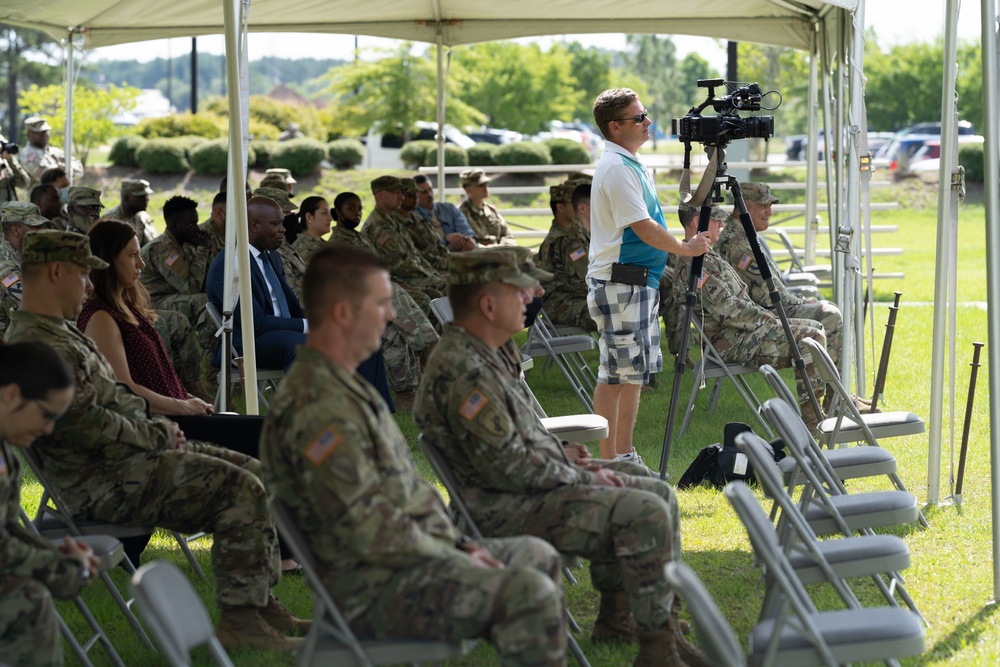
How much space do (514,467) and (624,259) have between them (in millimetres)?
2357

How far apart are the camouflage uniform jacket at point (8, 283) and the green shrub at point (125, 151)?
2106cm

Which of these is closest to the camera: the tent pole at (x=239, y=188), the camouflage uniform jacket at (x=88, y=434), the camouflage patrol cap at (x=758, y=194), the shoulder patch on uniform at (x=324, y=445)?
the shoulder patch on uniform at (x=324, y=445)

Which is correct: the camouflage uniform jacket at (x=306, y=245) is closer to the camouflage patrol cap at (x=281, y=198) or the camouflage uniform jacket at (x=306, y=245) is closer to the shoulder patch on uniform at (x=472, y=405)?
the camouflage patrol cap at (x=281, y=198)

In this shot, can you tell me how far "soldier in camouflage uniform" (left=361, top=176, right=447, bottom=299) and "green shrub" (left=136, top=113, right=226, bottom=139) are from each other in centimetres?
2253

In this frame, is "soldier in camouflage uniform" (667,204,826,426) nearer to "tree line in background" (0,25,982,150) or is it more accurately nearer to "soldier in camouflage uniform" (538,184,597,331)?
"soldier in camouflage uniform" (538,184,597,331)

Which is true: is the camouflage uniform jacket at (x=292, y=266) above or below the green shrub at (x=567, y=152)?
below

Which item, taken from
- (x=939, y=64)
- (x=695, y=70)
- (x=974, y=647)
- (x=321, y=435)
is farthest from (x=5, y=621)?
(x=695, y=70)

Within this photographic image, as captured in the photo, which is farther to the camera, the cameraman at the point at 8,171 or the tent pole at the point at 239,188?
the cameraman at the point at 8,171

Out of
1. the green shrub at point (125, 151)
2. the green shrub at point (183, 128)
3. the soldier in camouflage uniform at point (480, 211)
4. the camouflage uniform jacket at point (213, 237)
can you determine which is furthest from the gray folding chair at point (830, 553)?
the green shrub at point (183, 128)

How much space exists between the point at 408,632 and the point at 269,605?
4.56 feet

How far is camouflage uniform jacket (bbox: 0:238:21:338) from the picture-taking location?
7289 mm

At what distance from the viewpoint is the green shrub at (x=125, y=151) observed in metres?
27.7

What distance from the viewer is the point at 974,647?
4238mm

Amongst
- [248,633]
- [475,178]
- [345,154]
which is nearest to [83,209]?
[475,178]
